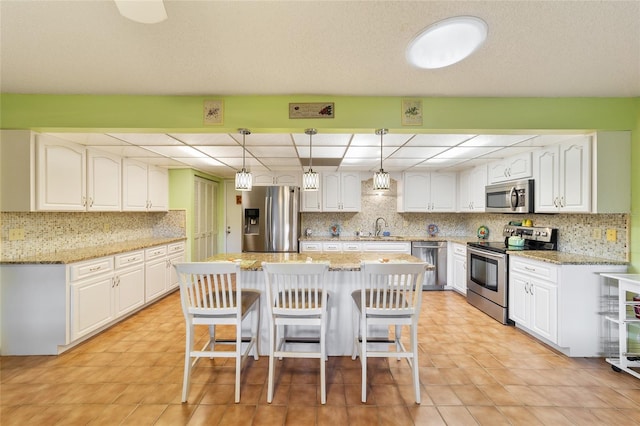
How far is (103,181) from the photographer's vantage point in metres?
3.41

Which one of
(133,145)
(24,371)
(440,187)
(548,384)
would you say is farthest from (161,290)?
(440,187)

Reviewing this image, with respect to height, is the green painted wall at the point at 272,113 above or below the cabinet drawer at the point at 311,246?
above

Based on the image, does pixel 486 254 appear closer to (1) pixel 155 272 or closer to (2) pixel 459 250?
(2) pixel 459 250

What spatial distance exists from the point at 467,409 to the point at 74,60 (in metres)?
3.44

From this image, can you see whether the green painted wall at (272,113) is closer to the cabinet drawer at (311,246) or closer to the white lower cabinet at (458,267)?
the white lower cabinet at (458,267)

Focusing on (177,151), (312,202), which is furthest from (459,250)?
(177,151)

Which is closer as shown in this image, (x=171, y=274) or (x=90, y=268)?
(x=90, y=268)

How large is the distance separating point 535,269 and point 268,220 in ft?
12.2

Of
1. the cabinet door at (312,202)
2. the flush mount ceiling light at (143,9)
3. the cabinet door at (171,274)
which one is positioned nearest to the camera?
the flush mount ceiling light at (143,9)

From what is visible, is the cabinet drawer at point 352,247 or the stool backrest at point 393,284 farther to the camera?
the cabinet drawer at point 352,247

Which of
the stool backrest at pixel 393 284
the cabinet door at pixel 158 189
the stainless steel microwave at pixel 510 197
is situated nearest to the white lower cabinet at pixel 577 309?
the stainless steel microwave at pixel 510 197

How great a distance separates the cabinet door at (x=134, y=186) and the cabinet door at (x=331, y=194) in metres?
2.87

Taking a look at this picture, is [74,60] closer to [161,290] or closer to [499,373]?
[161,290]

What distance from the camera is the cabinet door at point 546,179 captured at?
299 cm
